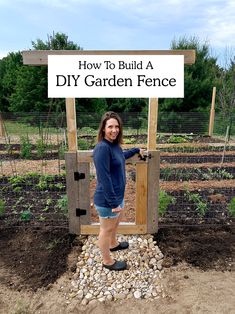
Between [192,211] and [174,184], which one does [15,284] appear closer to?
[192,211]

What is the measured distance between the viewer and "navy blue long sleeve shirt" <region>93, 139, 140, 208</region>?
2.57 m

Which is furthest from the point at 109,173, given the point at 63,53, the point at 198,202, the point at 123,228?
the point at 198,202

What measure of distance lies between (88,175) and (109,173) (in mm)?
975

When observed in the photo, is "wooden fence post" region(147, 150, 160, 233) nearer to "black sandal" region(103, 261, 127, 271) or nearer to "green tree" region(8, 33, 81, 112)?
"black sandal" region(103, 261, 127, 271)

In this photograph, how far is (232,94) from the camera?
41.4ft

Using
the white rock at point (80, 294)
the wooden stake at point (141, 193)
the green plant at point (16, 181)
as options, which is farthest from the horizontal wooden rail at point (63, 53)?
the green plant at point (16, 181)

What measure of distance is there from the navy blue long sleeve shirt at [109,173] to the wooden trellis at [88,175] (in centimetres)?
73

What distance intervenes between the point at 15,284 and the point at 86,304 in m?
0.79

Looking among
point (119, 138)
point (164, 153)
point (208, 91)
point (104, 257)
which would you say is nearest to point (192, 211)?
point (104, 257)

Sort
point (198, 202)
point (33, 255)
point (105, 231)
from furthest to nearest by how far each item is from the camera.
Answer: point (198, 202) < point (33, 255) < point (105, 231)

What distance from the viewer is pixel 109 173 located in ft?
8.57

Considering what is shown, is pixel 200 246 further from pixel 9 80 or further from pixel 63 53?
pixel 9 80

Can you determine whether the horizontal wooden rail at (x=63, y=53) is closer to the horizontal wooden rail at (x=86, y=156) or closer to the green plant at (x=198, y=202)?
the horizontal wooden rail at (x=86, y=156)

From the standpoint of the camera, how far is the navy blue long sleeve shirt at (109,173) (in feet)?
8.43
